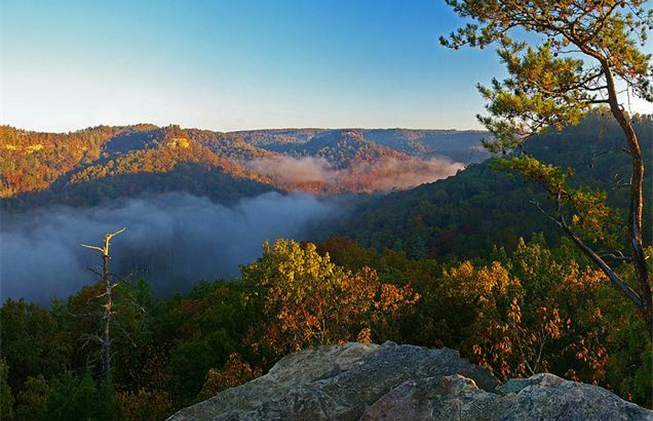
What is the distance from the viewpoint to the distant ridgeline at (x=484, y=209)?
102 m

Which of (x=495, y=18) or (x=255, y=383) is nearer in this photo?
(x=495, y=18)

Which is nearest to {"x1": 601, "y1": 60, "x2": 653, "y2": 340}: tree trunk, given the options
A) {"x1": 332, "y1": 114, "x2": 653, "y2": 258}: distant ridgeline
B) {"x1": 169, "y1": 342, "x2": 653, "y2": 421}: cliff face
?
{"x1": 169, "y1": 342, "x2": 653, "y2": 421}: cliff face

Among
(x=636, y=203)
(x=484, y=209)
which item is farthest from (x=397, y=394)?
(x=484, y=209)

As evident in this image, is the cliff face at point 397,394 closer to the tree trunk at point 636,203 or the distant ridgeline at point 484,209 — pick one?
the tree trunk at point 636,203

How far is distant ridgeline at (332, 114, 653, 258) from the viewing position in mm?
101956

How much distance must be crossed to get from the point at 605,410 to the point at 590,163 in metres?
5.91

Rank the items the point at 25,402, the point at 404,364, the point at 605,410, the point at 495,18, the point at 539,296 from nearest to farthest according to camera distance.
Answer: the point at 605,410
the point at 495,18
the point at 404,364
the point at 25,402
the point at 539,296

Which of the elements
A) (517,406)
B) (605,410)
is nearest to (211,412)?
(517,406)

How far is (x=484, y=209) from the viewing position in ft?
422

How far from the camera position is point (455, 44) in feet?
41.9

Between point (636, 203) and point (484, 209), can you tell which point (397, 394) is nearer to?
point (636, 203)

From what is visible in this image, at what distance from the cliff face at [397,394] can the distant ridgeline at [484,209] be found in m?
75.4

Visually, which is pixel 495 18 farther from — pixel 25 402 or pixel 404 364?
pixel 25 402

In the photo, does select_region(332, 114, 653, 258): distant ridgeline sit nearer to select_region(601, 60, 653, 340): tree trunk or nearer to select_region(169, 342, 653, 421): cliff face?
select_region(601, 60, 653, 340): tree trunk
